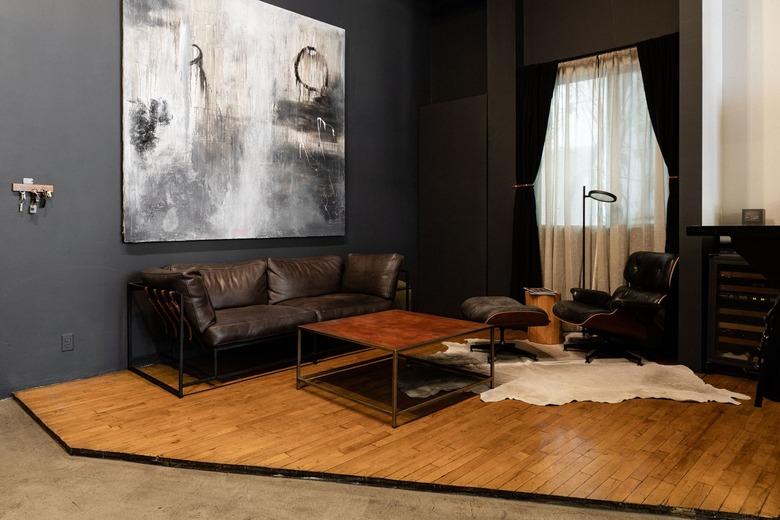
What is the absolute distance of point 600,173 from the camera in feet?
17.7

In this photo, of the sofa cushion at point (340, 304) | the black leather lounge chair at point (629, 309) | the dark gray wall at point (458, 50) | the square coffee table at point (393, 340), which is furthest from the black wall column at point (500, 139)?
the square coffee table at point (393, 340)

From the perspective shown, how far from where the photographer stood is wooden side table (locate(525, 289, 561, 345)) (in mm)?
5156

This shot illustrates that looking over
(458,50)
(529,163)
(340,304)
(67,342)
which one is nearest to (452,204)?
(529,163)

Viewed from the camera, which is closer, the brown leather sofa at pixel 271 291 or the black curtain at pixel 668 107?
the brown leather sofa at pixel 271 291

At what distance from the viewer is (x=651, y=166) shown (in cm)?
505

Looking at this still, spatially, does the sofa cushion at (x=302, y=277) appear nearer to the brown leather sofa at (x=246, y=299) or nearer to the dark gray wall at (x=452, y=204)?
the brown leather sofa at (x=246, y=299)

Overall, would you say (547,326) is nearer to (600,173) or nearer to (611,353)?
(611,353)

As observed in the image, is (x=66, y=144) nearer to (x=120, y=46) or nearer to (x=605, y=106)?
(x=120, y=46)

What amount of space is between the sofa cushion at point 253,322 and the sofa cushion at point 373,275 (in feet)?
3.09

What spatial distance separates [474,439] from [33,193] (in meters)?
3.38

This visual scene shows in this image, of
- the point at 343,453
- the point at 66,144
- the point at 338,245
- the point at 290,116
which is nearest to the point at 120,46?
the point at 66,144

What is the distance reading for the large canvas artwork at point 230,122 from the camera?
14.2 ft

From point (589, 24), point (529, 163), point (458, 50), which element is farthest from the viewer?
point (458, 50)

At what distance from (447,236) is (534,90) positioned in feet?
6.23
